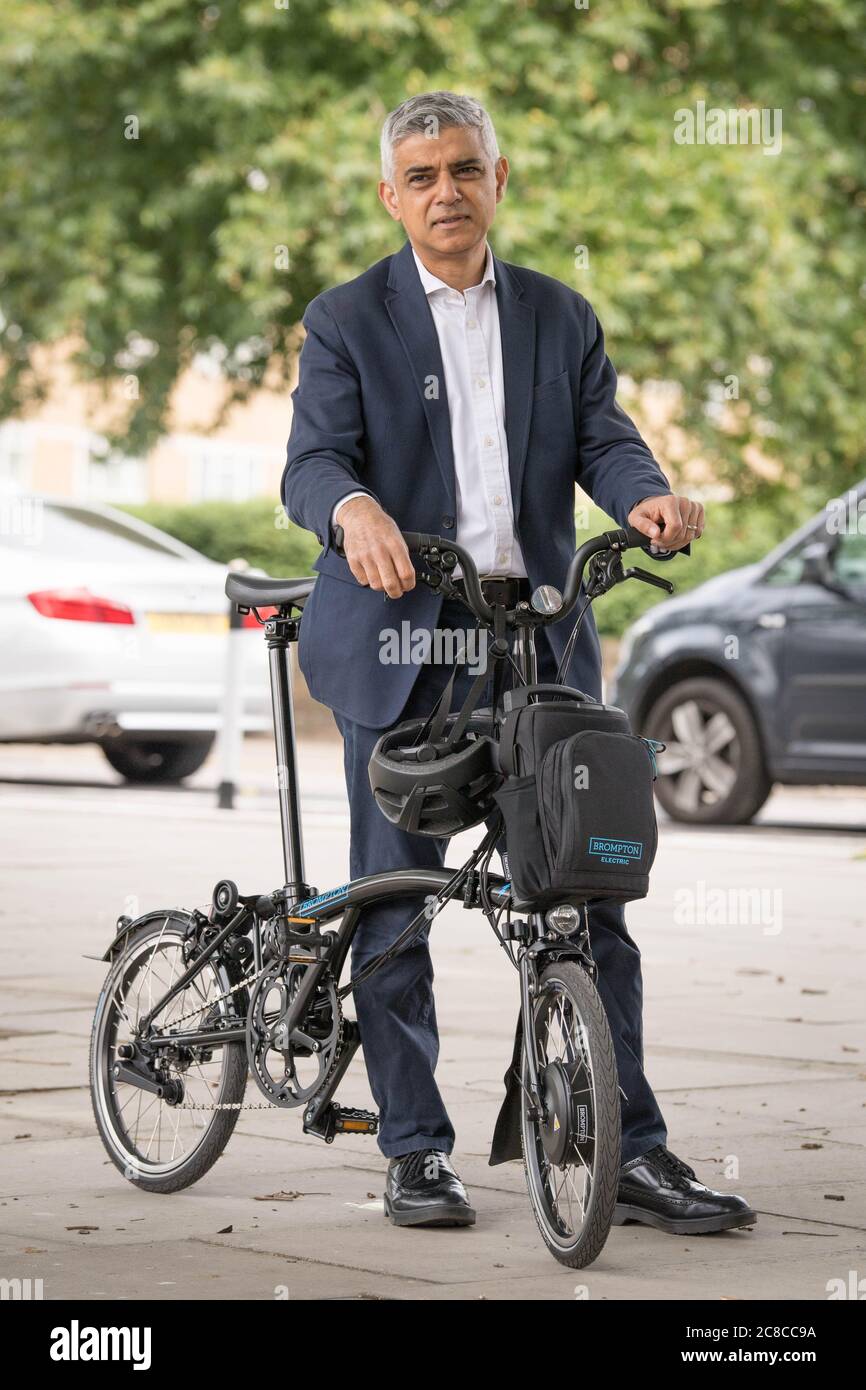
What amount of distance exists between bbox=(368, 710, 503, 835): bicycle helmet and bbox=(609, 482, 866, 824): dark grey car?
26.3 ft

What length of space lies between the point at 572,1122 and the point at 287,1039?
2.33ft

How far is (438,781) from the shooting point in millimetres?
4375

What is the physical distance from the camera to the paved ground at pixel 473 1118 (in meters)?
4.19

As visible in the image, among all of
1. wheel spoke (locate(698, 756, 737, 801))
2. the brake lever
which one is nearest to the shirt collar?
the brake lever

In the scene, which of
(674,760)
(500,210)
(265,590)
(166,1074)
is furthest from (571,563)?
(500,210)

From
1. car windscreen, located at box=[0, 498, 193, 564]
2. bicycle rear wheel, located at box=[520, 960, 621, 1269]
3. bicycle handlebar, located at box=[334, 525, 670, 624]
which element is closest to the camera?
bicycle rear wheel, located at box=[520, 960, 621, 1269]

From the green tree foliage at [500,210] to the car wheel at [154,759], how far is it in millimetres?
6774

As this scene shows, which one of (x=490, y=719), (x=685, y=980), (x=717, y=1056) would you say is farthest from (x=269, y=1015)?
(x=685, y=980)

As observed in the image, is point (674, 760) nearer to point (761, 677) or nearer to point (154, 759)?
point (761, 677)

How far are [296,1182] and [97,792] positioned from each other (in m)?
9.86

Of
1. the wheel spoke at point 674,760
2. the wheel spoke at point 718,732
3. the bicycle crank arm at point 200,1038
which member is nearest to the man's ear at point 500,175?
the bicycle crank arm at point 200,1038

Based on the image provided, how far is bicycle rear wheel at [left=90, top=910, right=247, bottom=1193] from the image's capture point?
16.1ft

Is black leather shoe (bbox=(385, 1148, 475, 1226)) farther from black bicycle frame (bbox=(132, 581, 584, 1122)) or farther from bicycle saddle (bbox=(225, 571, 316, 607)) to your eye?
bicycle saddle (bbox=(225, 571, 316, 607))

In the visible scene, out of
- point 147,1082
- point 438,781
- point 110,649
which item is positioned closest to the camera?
point 438,781
